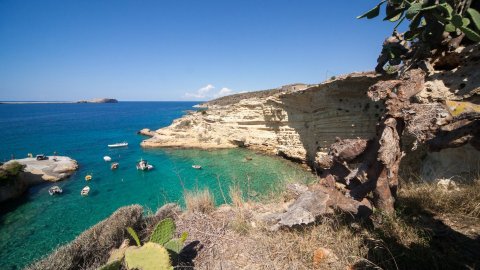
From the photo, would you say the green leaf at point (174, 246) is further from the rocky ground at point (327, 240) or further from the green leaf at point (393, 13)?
the green leaf at point (393, 13)

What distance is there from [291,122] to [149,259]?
1504 centimetres

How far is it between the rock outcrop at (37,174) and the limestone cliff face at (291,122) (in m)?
7.80

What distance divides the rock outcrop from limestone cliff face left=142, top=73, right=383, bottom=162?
7800 millimetres

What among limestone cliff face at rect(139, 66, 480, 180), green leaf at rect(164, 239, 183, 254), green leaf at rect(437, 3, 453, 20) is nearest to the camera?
green leaf at rect(164, 239, 183, 254)

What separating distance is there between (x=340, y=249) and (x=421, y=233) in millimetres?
875

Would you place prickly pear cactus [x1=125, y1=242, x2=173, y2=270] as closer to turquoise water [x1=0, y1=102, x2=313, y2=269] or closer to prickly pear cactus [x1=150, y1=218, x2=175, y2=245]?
prickly pear cactus [x1=150, y1=218, x2=175, y2=245]

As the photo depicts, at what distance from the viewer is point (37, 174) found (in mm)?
15680

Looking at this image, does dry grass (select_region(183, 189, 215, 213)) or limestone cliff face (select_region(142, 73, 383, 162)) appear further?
limestone cliff face (select_region(142, 73, 383, 162))

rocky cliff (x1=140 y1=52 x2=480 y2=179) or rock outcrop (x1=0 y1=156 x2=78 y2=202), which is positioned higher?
rocky cliff (x1=140 y1=52 x2=480 y2=179)

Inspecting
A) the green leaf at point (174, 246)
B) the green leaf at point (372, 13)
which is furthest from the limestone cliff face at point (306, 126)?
the green leaf at point (174, 246)

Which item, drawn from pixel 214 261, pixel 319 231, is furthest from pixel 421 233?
pixel 214 261

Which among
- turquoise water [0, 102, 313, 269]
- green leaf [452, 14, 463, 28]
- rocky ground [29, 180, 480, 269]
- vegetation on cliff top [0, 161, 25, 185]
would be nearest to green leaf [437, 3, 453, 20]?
green leaf [452, 14, 463, 28]

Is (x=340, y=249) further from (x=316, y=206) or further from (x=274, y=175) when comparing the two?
(x=274, y=175)

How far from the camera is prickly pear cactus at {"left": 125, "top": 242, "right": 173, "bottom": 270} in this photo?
2.23m
